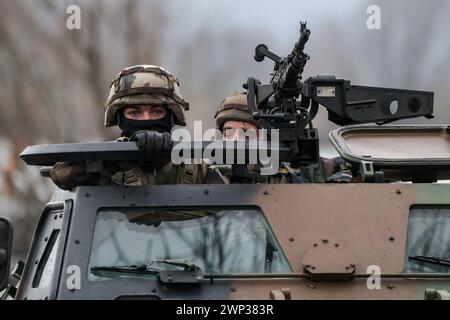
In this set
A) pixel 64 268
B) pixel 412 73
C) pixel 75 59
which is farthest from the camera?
pixel 75 59

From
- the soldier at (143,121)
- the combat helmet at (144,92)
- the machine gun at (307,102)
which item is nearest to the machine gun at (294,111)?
the machine gun at (307,102)

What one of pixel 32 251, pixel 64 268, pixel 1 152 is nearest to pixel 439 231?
pixel 64 268

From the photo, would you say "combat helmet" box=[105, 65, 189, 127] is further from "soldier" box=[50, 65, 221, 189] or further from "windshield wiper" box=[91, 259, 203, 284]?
"windshield wiper" box=[91, 259, 203, 284]

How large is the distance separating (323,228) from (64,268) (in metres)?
1.20

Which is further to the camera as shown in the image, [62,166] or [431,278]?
[62,166]

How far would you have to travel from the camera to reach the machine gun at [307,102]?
25.1ft

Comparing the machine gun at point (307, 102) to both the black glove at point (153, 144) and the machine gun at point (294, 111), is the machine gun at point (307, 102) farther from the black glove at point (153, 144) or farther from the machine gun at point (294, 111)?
the black glove at point (153, 144)

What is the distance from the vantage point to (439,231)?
23.7 feet

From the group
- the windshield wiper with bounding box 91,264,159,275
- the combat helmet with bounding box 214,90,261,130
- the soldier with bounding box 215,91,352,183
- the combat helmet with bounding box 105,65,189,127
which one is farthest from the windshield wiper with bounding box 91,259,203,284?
the combat helmet with bounding box 214,90,261,130

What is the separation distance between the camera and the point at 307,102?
7.99m

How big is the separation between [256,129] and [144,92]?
1.65 metres

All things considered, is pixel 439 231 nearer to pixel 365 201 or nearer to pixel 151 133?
pixel 365 201

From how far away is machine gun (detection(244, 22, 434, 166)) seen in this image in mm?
7641

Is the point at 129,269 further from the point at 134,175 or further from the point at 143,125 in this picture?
the point at 143,125
